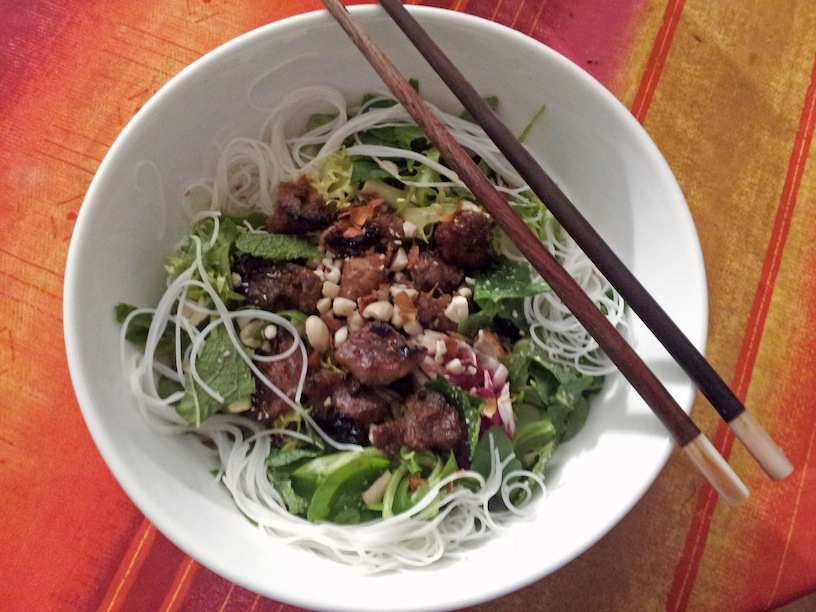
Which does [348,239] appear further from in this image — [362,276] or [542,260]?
[542,260]

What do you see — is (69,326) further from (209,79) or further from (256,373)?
(209,79)

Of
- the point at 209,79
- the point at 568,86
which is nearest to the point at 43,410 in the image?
the point at 209,79

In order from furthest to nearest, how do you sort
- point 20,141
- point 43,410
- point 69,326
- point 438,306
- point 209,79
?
point 20,141 < point 43,410 < point 438,306 < point 209,79 < point 69,326

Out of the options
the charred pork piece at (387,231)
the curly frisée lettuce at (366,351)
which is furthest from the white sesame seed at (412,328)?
the charred pork piece at (387,231)

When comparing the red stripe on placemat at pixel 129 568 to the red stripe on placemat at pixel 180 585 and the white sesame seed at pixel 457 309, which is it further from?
the white sesame seed at pixel 457 309

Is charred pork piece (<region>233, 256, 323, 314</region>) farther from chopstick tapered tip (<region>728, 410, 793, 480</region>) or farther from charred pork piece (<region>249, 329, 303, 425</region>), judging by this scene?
chopstick tapered tip (<region>728, 410, 793, 480</region>)

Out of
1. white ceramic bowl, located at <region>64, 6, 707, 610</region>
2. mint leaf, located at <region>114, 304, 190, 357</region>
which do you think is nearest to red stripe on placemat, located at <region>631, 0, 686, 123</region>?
white ceramic bowl, located at <region>64, 6, 707, 610</region>

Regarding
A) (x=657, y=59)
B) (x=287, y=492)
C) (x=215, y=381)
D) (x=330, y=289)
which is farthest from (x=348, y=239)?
(x=657, y=59)
